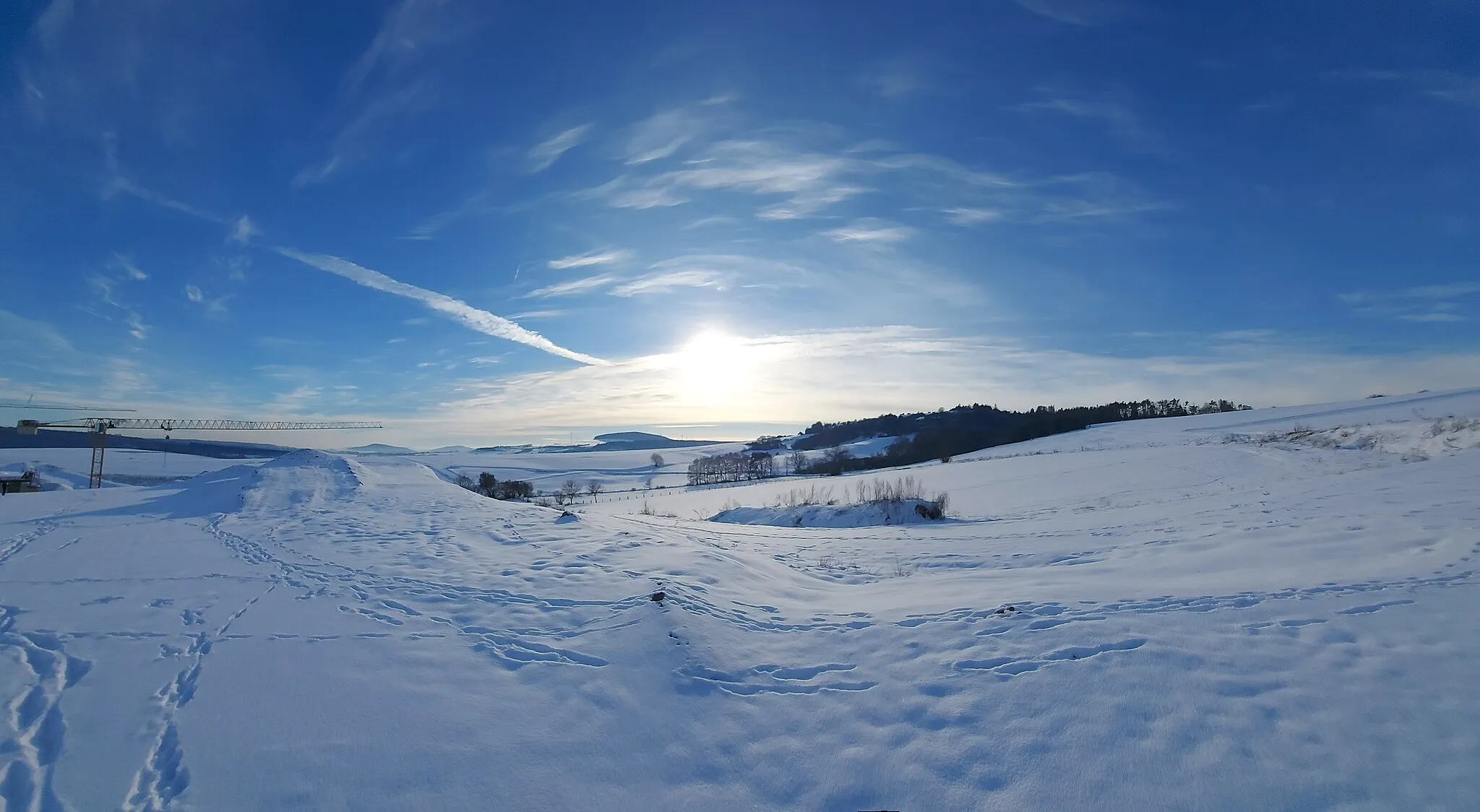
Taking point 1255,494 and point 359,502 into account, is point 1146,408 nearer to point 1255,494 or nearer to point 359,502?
point 1255,494

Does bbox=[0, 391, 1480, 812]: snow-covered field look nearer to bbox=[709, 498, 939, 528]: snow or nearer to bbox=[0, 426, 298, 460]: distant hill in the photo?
bbox=[709, 498, 939, 528]: snow

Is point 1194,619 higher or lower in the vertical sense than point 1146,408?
lower

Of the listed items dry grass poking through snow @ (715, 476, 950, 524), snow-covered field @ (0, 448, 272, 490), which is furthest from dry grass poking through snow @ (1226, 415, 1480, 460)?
snow-covered field @ (0, 448, 272, 490)

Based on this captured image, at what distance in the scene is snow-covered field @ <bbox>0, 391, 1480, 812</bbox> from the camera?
4082 millimetres

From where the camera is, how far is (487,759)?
4.47 meters

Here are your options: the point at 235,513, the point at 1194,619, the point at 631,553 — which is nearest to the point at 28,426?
the point at 235,513

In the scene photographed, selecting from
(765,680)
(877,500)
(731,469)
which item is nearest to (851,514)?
(877,500)

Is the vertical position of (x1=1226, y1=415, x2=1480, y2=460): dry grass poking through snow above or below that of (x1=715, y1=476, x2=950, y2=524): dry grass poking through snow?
above

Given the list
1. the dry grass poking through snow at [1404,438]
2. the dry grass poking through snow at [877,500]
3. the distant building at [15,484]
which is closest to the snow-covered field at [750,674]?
the dry grass poking through snow at [877,500]

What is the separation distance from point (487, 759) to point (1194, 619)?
6763mm

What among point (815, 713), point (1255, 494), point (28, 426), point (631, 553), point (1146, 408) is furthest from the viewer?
point (1146, 408)

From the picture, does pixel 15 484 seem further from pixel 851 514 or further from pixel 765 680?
pixel 765 680

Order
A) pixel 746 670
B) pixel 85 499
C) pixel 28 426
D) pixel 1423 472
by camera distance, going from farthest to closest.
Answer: pixel 28 426, pixel 85 499, pixel 1423 472, pixel 746 670

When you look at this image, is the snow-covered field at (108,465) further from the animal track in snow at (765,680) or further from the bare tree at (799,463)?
the bare tree at (799,463)
